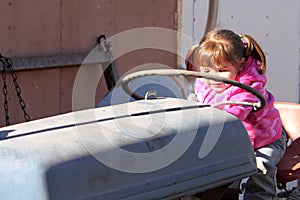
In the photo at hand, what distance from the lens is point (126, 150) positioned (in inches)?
72.7

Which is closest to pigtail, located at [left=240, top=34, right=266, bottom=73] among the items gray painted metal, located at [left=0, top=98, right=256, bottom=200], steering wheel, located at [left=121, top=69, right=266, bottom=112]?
steering wheel, located at [left=121, top=69, right=266, bottom=112]

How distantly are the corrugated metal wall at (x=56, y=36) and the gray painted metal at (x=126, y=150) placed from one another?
2.05 meters

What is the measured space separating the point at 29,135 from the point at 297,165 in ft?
4.81

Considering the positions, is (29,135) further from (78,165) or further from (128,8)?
(128,8)

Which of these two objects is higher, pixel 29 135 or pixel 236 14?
pixel 29 135

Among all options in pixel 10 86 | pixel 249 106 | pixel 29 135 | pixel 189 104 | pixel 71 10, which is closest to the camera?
pixel 29 135

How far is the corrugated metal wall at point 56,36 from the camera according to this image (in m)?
4.12

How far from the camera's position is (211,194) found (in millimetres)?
2146

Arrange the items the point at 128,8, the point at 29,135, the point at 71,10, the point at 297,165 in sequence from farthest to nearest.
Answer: the point at 128,8 < the point at 71,10 < the point at 297,165 < the point at 29,135

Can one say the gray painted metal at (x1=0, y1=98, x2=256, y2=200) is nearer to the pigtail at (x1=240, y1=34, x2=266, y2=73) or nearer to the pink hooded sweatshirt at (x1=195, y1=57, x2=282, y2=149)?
the pink hooded sweatshirt at (x1=195, y1=57, x2=282, y2=149)

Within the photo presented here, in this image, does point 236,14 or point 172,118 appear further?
point 236,14

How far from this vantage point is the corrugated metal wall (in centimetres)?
412

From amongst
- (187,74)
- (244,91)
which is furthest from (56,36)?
(187,74)

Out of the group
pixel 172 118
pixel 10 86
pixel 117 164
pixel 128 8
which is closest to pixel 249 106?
pixel 172 118
